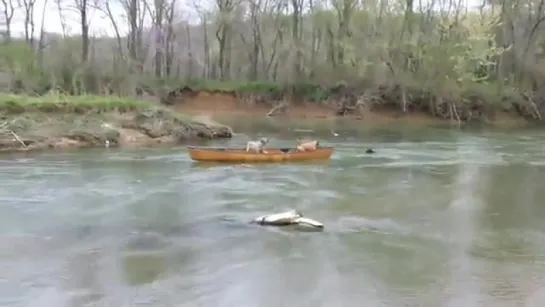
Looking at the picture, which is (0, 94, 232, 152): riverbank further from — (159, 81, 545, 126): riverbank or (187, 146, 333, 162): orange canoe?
(159, 81, 545, 126): riverbank

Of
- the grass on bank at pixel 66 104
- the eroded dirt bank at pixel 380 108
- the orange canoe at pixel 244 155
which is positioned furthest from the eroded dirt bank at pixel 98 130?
the eroded dirt bank at pixel 380 108

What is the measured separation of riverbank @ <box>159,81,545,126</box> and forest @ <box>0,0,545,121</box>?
10 cm

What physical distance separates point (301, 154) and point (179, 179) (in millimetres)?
5514

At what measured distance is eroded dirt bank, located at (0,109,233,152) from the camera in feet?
87.6

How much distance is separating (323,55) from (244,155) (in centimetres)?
2842

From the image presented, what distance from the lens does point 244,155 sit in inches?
955

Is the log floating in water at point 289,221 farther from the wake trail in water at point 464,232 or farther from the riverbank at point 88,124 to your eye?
the riverbank at point 88,124

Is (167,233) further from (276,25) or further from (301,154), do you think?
(276,25)

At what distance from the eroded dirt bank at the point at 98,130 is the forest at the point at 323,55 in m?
10.1

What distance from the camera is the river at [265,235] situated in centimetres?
1055

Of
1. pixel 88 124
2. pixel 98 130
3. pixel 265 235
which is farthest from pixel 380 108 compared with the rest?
pixel 265 235

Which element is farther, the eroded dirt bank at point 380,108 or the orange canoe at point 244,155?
the eroded dirt bank at point 380,108

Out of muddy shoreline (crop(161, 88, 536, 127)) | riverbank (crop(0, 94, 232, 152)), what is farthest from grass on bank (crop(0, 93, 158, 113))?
muddy shoreline (crop(161, 88, 536, 127))

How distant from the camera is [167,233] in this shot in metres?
14.0
